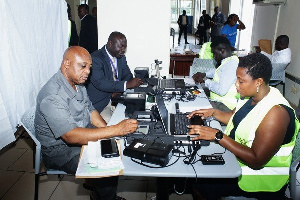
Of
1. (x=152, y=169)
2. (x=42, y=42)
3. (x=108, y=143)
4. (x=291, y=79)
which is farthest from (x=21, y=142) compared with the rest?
(x=291, y=79)

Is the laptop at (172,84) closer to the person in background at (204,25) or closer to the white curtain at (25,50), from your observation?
the white curtain at (25,50)

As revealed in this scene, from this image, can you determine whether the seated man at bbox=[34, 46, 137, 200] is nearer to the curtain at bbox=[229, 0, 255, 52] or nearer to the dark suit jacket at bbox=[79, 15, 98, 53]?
the dark suit jacket at bbox=[79, 15, 98, 53]

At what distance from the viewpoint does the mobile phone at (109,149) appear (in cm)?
154

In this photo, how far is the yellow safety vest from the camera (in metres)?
1.58

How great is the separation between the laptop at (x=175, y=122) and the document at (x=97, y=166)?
0.46 metres

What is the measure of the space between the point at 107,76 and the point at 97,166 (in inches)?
71.4

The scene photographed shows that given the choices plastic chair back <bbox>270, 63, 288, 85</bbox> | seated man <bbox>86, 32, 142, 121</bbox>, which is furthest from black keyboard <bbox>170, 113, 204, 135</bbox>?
plastic chair back <bbox>270, 63, 288, 85</bbox>

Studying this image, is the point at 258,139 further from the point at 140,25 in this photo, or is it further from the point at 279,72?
the point at 279,72

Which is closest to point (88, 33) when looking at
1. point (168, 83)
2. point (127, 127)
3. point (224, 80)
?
point (168, 83)

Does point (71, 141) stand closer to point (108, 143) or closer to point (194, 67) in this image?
point (108, 143)

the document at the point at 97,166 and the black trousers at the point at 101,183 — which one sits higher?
the document at the point at 97,166

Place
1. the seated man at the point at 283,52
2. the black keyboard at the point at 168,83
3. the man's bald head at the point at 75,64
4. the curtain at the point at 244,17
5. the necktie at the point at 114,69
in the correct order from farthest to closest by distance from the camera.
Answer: the curtain at the point at 244,17 < the seated man at the point at 283,52 < the necktie at the point at 114,69 < the black keyboard at the point at 168,83 < the man's bald head at the point at 75,64

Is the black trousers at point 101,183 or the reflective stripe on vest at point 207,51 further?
the reflective stripe on vest at point 207,51

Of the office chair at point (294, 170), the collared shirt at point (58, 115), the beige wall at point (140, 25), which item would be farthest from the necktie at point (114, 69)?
Answer: the office chair at point (294, 170)
